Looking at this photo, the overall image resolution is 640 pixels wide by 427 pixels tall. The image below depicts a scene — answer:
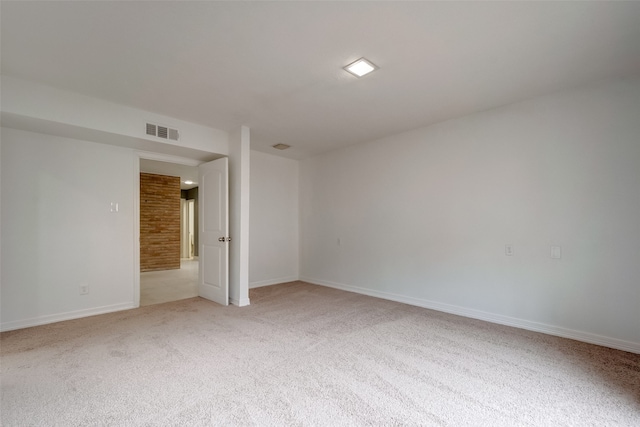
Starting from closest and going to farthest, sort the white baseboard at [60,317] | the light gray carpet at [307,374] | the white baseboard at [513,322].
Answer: the light gray carpet at [307,374] → the white baseboard at [513,322] → the white baseboard at [60,317]

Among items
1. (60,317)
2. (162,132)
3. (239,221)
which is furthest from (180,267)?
(162,132)

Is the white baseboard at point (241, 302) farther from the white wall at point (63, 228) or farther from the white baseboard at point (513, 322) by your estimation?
the white baseboard at point (513, 322)

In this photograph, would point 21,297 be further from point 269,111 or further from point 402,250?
point 402,250

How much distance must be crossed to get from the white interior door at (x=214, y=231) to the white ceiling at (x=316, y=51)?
1166 millimetres

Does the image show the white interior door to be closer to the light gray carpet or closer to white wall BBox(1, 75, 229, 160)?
white wall BBox(1, 75, 229, 160)

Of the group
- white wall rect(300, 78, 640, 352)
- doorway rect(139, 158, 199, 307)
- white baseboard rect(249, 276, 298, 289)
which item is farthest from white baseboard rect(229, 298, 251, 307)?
white wall rect(300, 78, 640, 352)

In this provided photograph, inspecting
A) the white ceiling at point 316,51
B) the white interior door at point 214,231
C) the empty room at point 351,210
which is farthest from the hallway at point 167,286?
the white ceiling at point 316,51

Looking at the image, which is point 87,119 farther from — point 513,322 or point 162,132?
point 513,322

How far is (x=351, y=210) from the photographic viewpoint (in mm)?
5191

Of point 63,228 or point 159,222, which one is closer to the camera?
point 63,228

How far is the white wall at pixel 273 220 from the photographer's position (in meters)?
5.48

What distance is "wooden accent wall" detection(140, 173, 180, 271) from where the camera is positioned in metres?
7.48

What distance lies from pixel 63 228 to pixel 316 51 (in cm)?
363

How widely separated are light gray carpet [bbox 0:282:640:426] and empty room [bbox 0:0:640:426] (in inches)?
0.8
